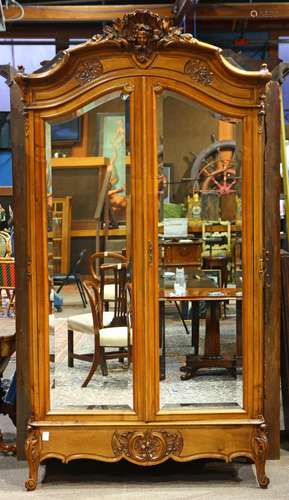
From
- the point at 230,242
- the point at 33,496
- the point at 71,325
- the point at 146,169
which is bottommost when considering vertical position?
the point at 33,496

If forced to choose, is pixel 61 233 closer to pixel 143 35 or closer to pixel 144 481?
pixel 143 35

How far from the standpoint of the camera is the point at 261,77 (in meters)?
3.17

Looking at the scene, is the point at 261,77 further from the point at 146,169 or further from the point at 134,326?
the point at 134,326

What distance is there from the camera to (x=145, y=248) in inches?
129

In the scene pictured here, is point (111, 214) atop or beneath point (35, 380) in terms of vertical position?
atop

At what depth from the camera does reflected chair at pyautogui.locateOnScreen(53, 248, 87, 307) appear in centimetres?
341

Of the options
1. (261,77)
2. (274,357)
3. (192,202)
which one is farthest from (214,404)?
(261,77)

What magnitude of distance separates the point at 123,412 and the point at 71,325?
0.50 meters

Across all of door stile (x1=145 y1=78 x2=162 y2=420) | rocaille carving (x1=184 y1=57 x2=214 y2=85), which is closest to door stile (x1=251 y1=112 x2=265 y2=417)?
rocaille carving (x1=184 y1=57 x2=214 y2=85)

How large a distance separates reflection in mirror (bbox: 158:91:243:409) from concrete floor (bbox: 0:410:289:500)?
40cm

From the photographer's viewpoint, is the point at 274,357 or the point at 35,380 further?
the point at 274,357

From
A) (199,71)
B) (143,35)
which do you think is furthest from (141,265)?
(143,35)

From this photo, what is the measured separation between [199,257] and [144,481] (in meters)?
1.14

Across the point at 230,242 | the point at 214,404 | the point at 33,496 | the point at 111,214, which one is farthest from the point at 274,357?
the point at 33,496
